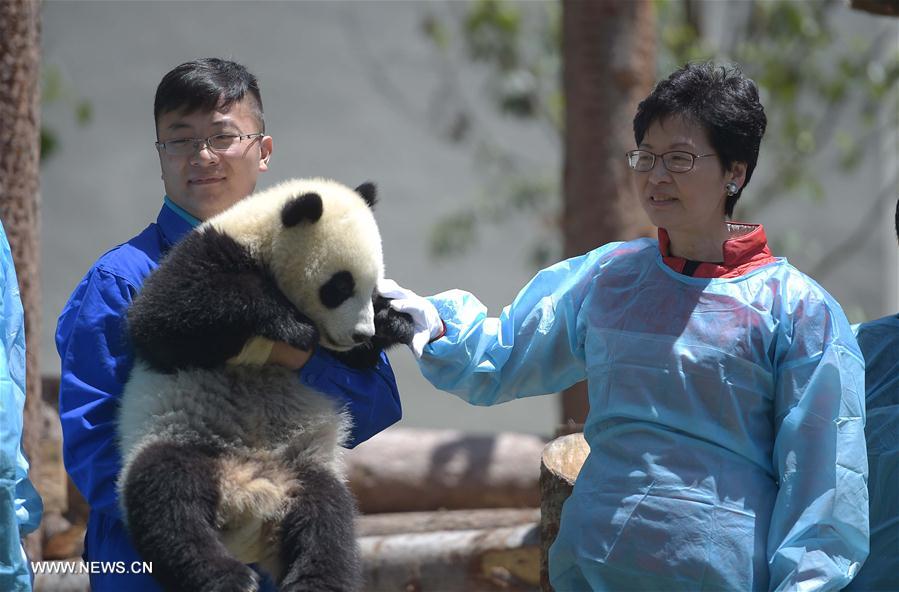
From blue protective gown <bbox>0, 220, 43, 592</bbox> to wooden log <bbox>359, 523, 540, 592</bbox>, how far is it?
2349 millimetres

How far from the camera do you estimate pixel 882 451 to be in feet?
8.77

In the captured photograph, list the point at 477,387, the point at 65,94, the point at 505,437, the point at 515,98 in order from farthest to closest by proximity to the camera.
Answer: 1. the point at 515,98
2. the point at 65,94
3. the point at 505,437
4. the point at 477,387

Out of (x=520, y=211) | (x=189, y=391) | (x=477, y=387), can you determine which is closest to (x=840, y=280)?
(x=520, y=211)

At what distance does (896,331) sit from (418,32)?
21.5 ft

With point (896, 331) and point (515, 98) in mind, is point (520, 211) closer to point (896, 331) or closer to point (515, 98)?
point (515, 98)

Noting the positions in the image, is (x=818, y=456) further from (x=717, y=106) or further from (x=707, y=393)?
(x=717, y=106)

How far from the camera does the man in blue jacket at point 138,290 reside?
2305 millimetres

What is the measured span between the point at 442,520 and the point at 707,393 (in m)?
3.28

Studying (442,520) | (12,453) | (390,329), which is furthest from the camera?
(442,520)

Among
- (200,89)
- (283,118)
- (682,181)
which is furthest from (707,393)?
(283,118)

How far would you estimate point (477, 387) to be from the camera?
2639 mm

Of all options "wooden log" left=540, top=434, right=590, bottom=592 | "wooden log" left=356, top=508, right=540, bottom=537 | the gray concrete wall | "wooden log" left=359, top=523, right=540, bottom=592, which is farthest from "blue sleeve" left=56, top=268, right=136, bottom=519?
the gray concrete wall

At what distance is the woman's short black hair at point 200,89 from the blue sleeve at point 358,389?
662mm

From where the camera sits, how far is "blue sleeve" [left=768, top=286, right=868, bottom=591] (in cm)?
220
